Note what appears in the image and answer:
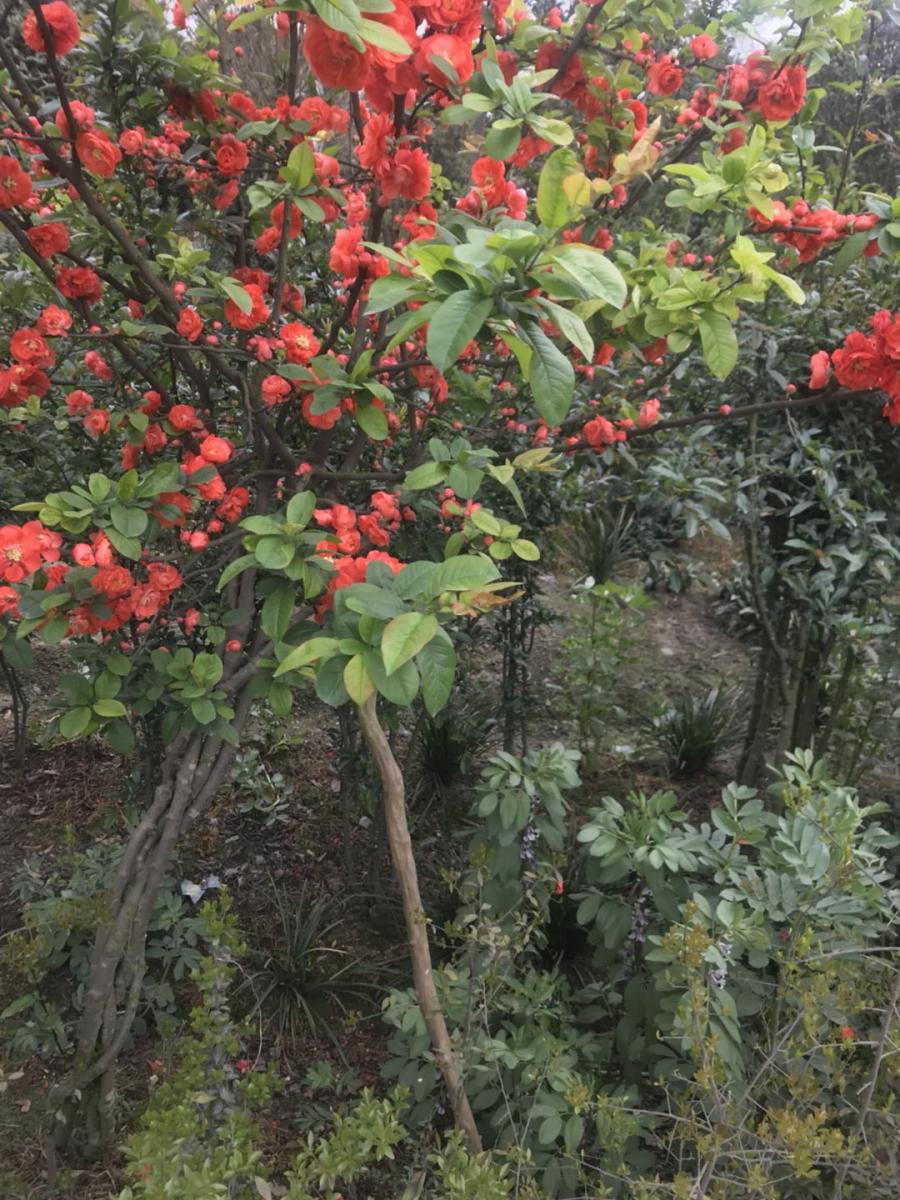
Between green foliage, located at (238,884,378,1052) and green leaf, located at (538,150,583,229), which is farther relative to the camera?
green foliage, located at (238,884,378,1052)

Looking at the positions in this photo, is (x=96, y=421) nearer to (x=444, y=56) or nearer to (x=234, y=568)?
(x=234, y=568)

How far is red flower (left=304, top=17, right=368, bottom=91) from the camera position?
0.97 m

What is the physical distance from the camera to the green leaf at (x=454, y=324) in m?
0.82

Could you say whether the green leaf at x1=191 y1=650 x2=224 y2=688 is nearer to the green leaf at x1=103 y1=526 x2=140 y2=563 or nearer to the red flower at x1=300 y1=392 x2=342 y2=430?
the green leaf at x1=103 y1=526 x2=140 y2=563

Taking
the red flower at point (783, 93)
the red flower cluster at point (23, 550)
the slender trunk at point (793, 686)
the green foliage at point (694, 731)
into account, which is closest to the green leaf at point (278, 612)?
the red flower cluster at point (23, 550)

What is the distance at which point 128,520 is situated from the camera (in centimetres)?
128

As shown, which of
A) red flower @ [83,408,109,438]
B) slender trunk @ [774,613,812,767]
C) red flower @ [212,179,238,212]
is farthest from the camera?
slender trunk @ [774,613,812,767]

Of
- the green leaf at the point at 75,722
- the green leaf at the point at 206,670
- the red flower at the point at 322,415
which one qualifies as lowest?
the green leaf at the point at 75,722

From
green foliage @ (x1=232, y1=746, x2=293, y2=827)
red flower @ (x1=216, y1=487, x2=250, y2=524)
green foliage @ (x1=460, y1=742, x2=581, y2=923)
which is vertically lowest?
green foliage @ (x1=232, y1=746, x2=293, y2=827)

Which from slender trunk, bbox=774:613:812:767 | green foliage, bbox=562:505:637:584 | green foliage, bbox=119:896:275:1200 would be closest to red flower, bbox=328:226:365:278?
green foliage, bbox=119:896:275:1200

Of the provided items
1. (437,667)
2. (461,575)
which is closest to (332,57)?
(461,575)

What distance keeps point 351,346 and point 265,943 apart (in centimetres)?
168

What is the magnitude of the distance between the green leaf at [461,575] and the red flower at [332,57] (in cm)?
62

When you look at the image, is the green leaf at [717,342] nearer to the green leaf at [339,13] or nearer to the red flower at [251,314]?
the green leaf at [339,13]
